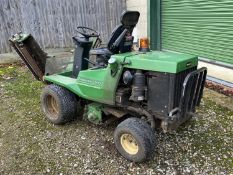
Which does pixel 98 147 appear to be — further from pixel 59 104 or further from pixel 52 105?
pixel 52 105

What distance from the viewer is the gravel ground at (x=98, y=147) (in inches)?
133

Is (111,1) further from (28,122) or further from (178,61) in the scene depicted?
(178,61)

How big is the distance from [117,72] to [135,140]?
0.84m

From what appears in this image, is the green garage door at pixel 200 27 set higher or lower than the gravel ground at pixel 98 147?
higher

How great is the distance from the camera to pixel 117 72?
3432 mm

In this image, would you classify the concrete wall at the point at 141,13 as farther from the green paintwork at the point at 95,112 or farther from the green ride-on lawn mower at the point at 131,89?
the green paintwork at the point at 95,112

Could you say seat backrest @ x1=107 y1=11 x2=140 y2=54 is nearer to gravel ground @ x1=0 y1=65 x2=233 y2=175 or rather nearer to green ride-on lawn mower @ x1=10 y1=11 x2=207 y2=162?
green ride-on lawn mower @ x1=10 y1=11 x2=207 y2=162

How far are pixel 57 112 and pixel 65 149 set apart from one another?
85 cm

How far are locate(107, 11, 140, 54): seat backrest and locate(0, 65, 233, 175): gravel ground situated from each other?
124 cm

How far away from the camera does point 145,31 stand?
28.4 ft

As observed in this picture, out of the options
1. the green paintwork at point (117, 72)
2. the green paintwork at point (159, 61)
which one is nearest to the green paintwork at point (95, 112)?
the green paintwork at point (117, 72)

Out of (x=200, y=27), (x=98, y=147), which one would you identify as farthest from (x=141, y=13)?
(x=98, y=147)

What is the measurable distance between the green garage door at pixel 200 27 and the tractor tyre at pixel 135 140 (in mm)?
3352

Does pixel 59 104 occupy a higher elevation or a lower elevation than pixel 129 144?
higher
